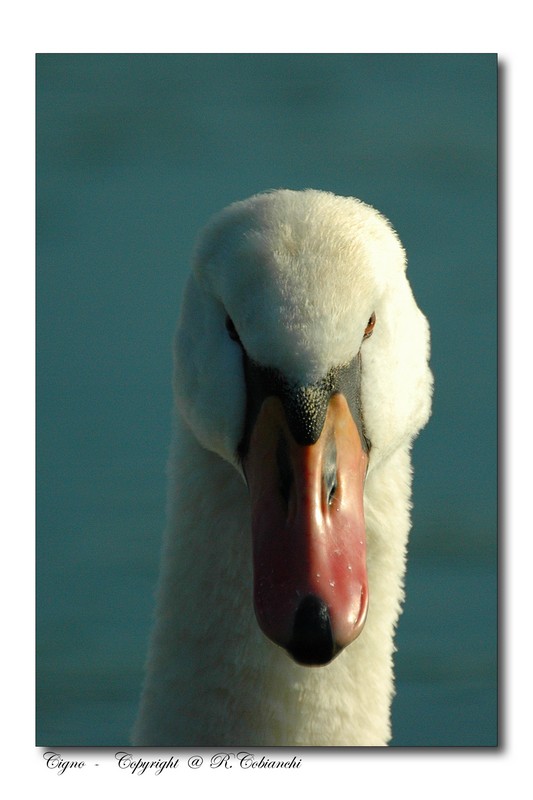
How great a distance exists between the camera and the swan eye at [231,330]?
12.1 feet

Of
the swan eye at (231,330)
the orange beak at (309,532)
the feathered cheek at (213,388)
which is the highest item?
the swan eye at (231,330)

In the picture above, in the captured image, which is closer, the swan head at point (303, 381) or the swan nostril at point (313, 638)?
the swan nostril at point (313, 638)

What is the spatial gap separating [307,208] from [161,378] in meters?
0.98

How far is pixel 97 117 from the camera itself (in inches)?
185

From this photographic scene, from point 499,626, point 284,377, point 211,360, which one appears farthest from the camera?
point 499,626

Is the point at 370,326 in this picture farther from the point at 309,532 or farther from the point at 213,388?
the point at 309,532

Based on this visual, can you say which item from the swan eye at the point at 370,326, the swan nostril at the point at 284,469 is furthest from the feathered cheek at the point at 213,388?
the swan eye at the point at 370,326

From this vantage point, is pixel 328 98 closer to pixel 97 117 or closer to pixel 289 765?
pixel 97 117

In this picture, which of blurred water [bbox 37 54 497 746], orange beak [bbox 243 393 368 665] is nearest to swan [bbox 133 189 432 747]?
orange beak [bbox 243 393 368 665]

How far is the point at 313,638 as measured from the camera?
3283 millimetres

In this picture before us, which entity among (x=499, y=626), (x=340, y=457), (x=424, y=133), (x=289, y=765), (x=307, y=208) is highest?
(x=424, y=133)

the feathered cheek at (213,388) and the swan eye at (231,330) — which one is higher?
the swan eye at (231,330)

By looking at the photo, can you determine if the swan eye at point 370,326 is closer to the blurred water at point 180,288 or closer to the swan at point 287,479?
the swan at point 287,479

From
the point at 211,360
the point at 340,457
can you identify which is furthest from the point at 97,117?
the point at 340,457
